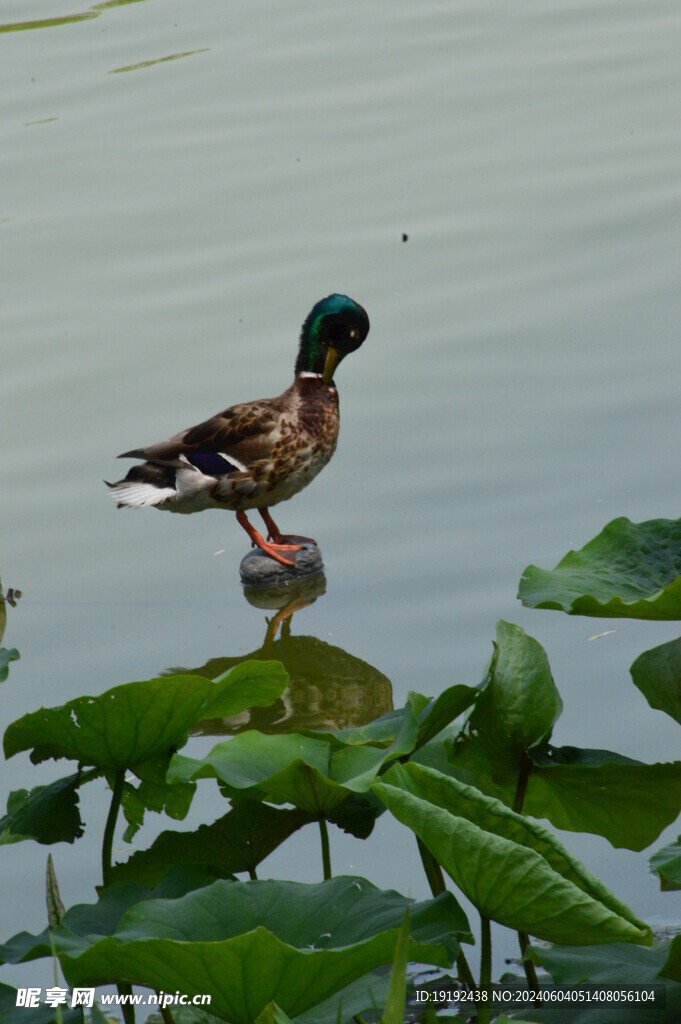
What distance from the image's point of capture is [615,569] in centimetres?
251

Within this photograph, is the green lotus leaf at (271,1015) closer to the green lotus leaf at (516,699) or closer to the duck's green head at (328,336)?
the green lotus leaf at (516,699)

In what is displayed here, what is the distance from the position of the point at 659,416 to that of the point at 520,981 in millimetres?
2641

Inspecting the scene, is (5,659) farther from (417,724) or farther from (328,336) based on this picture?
(328,336)

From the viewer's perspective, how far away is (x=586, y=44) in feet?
27.4

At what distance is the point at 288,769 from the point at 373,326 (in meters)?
3.64

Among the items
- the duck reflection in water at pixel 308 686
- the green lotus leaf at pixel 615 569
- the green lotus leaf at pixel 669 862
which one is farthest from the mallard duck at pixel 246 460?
the green lotus leaf at pixel 669 862

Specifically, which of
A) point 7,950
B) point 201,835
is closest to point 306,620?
point 201,835

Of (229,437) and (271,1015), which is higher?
(229,437)

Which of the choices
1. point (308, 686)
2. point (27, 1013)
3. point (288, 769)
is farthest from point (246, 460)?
point (27, 1013)

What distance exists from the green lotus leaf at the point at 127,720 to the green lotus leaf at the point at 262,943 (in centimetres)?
32

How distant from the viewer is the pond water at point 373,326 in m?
3.71

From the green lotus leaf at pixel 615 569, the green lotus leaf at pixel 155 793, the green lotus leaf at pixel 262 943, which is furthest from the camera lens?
the green lotus leaf at pixel 615 569

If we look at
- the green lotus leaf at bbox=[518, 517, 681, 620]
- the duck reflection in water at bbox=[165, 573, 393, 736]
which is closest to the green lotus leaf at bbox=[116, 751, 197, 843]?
the green lotus leaf at bbox=[518, 517, 681, 620]

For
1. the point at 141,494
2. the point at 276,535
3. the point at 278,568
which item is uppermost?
the point at 141,494
